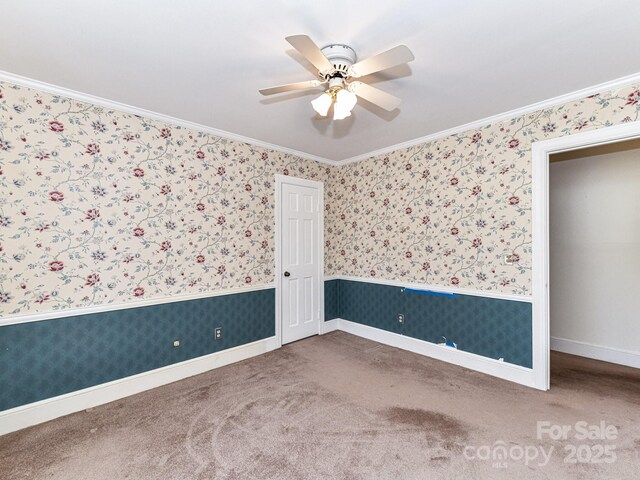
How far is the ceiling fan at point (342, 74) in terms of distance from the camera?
5.41 ft

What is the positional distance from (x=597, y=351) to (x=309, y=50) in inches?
173

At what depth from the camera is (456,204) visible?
11.1 feet

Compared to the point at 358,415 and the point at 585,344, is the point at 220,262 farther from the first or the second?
the point at 585,344

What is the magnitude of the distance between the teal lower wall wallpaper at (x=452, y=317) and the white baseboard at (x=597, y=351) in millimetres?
1366

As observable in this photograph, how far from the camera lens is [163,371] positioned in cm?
296

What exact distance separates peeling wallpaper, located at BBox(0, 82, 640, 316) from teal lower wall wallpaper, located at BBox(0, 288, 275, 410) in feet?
0.55

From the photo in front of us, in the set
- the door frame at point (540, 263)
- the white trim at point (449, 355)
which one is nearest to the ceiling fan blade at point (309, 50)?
the door frame at point (540, 263)

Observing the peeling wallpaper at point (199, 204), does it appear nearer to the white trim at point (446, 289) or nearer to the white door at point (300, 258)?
the white trim at point (446, 289)

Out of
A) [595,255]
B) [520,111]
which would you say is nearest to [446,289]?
[595,255]

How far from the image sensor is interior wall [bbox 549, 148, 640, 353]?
3320 mm

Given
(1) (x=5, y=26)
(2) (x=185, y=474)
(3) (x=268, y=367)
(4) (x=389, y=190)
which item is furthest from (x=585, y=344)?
(1) (x=5, y=26)

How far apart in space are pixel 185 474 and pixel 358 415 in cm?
125

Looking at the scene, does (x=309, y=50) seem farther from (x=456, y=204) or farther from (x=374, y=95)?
(x=456, y=204)

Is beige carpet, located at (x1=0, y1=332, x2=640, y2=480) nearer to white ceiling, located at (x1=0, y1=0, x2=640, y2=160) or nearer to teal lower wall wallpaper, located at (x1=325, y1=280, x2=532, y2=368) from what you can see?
teal lower wall wallpaper, located at (x1=325, y1=280, x2=532, y2=368)
